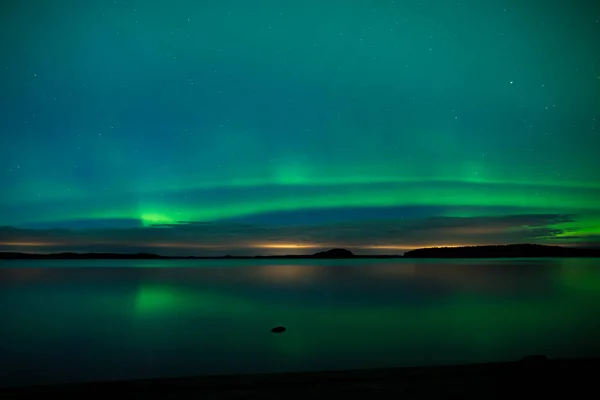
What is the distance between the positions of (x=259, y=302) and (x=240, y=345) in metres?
18.4

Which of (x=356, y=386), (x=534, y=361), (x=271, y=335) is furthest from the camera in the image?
(x=271, y=335)

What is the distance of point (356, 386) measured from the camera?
7.45m

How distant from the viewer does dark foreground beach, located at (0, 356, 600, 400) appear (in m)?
6.99

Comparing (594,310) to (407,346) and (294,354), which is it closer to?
(407,346)

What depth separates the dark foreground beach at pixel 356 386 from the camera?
6988 mm

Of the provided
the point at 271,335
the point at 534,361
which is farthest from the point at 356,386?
the point at 271,335

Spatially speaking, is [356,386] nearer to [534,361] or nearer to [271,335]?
[534,361]

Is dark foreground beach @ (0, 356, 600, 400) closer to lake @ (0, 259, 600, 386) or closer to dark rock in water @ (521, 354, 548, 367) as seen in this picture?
dark rock in water @ (521, 354, 548, 367)

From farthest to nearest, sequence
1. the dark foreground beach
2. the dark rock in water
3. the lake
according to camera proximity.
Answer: the lake
the dark rock in water
the dark foreground beach

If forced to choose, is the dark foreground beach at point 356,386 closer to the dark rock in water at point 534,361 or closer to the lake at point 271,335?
the dark rock in water at point 534,361

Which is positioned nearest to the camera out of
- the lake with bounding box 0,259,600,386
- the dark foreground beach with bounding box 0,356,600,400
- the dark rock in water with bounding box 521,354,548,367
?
the dark foreground beach with bounding box 0,356,600,400

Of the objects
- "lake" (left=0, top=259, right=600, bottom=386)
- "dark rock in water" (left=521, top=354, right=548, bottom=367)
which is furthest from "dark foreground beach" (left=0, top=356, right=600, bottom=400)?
"lake" (left=0, top=259, right=600, bottom=386)

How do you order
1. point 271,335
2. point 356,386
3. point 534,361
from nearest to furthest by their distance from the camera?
point 356,386, point 534,361, point 271,335

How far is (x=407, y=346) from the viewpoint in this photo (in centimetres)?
1775
